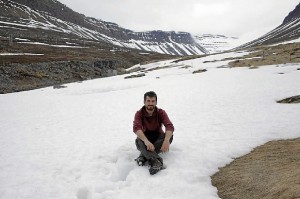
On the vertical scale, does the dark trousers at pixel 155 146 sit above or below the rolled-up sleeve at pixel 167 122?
below

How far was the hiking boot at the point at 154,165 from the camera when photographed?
326 inches

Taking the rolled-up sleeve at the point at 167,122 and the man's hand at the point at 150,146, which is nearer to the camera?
the man's hand at the point at 150,146

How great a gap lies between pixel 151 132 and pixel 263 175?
3647mm

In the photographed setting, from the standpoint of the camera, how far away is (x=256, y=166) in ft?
26.5

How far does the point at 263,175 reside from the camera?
734cm

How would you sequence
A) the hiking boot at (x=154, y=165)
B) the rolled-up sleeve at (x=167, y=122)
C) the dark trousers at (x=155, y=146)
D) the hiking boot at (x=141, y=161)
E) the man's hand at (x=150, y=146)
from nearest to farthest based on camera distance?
the hiking boot at (x=154, y=165) → the man's hand at (x=150, y=146) → the dark trousers at (x=155, y=146) → the hiking boot at (x=141, y=161) → the rolled-up sleeve at (x=167, y=122)

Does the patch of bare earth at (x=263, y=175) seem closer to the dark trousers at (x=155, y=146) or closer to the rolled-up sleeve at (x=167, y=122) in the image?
the dark trousers at (x=155, y=146)

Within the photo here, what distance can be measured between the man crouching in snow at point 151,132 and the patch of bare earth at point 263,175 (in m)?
1.72

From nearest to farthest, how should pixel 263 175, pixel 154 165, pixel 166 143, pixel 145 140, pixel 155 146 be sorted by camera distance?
1. pixel 263 175
2. pixel 154 165
3. pixel 145 140
4. pixel 166 143
5. pixel 155 146

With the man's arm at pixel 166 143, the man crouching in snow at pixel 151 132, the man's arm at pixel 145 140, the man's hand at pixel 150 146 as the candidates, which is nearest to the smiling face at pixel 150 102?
the man crouching in snow at pixel 151 132

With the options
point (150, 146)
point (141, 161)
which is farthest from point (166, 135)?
point (141, 161)

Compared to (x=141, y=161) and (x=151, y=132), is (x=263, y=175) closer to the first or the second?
Result: (x=141, y=161)

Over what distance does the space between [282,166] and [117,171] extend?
Result: 4.65 meters

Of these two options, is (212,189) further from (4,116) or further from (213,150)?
(4,116)
